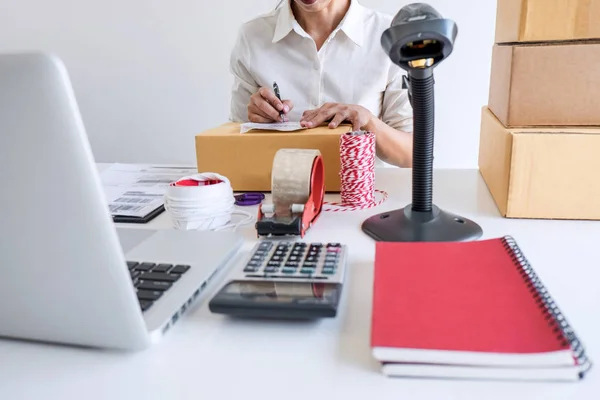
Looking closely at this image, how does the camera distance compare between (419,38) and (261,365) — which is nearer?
(261,365)

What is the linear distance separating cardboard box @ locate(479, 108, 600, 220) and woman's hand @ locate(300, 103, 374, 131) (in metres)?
0.28

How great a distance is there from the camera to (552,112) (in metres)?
0.65

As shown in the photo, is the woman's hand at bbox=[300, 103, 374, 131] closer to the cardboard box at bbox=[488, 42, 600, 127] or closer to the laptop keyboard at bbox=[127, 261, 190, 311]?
the cardboard box at bbox=[488, 42, 600, 127]

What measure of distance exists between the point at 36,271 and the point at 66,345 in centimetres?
8

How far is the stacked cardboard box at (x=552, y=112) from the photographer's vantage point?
63 cm

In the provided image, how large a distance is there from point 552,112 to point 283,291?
458mm

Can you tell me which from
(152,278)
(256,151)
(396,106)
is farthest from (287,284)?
(396,106)

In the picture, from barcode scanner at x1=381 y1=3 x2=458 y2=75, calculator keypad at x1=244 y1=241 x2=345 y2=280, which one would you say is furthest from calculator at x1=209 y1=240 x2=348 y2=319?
barcode scanner at x1=381 y1=3 x2=458 y2=75

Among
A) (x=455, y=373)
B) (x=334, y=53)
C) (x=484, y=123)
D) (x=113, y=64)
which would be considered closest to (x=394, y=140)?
(x=484, y=123)

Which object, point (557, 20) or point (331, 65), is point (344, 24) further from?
point (557, 20)

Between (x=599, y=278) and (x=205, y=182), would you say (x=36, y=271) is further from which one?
(x=599, y=278)

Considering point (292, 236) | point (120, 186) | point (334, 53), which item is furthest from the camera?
point (334, 53)

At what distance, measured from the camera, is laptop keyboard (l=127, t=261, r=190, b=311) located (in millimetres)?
419

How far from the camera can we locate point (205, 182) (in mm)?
693
